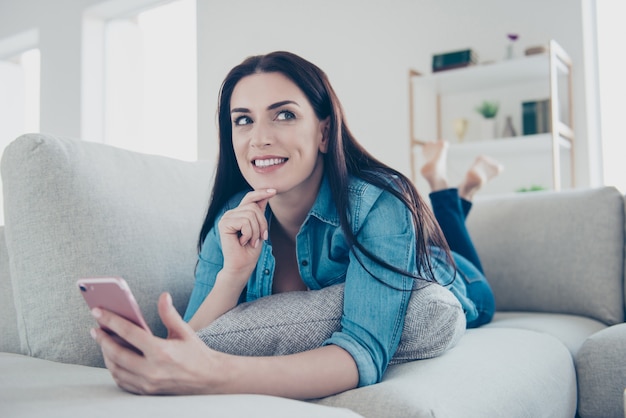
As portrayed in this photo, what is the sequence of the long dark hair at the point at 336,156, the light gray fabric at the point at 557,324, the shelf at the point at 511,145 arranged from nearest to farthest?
the long dark hair at the point at 336,156 < the light gray fabric at the point at 557,324 < the shelf at the point at 511,145

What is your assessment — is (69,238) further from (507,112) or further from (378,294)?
(507,112)

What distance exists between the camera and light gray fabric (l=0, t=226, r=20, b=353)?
3.99 feet

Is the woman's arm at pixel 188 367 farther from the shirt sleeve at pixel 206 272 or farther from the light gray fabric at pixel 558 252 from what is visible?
the light gray fabric at pixel 558 252

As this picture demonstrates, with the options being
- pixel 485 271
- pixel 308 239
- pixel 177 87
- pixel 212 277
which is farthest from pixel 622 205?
pixel 177 87

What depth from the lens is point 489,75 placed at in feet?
10.8

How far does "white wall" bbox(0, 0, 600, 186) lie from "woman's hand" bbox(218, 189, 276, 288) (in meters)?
2.66

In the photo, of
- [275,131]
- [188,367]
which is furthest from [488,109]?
[188,367]

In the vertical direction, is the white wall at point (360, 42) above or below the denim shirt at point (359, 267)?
above

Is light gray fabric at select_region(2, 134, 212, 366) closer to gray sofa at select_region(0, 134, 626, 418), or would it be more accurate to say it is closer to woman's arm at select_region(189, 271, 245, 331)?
gray sofa at select_region(0, 134, 626, 418)

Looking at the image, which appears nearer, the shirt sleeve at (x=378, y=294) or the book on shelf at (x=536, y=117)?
the shirt sleeve at (x=378, y=294)

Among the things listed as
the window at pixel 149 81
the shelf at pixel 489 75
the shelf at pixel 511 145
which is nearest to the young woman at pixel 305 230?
the shelf at pixel 511 145

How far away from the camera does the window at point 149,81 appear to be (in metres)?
4.86

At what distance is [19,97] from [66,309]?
542 cm

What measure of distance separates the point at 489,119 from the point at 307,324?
9.01 ft
